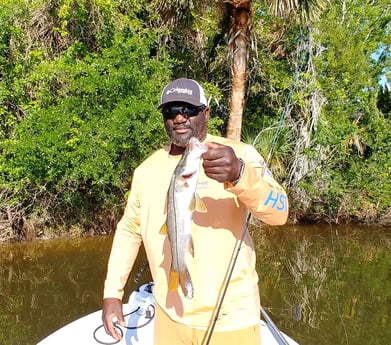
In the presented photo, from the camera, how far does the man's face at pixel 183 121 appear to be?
7.29ft

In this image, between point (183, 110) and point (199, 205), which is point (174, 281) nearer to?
point (199, 205)

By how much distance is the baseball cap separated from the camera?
86.4 inches

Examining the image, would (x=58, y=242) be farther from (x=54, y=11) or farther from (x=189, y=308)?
(x=189, y=308)

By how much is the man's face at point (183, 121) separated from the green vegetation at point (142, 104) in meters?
5.36

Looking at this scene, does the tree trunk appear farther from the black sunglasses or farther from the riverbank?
the black sunglasses

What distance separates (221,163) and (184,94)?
57cm

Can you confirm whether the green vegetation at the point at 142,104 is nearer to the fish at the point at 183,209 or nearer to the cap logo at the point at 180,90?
the cap logo at the point at 180,90

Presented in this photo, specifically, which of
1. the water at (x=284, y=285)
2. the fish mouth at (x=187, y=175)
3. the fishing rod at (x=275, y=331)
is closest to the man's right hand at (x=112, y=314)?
the fish mouth at (x=187, y=175)

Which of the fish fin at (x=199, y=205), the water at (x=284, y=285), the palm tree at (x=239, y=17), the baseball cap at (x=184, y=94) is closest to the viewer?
the fish fin at (x=199, y=205)

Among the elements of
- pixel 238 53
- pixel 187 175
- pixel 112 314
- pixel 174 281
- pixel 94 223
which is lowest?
pixel 94 223

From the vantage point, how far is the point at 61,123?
32.5ft

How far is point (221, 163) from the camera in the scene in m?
1.80

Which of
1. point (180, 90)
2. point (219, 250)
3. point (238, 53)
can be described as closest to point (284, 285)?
point (238, 53)

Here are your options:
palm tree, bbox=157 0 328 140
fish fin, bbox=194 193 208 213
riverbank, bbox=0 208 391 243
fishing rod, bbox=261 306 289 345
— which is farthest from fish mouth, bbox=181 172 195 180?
riverbank, bbox=0 208 391 243
